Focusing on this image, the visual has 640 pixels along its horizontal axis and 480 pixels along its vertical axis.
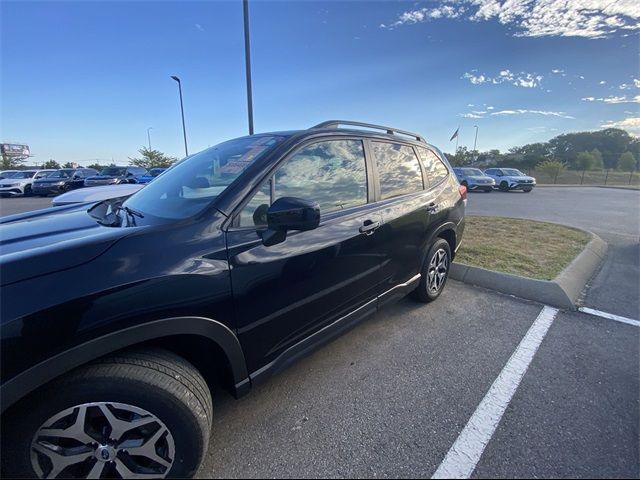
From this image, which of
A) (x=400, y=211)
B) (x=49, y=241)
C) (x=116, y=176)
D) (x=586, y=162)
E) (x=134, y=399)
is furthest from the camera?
(x=586, y=162)

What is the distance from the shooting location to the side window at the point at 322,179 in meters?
1.90

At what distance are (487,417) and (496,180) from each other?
22.5m

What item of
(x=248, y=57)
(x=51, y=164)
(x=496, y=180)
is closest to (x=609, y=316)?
(x=248, y=57)

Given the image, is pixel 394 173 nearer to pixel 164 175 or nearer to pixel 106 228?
pixel 164 175

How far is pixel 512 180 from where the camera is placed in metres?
20.2

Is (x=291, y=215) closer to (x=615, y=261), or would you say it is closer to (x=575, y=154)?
(x=615, y=261)

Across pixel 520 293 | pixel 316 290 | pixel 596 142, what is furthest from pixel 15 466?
pixel 596 142

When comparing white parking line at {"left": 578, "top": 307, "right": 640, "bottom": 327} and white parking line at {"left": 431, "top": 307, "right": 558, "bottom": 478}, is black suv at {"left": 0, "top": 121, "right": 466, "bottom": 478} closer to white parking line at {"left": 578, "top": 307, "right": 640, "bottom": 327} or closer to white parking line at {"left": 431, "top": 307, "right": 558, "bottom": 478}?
white parking line at {"left": 431, "top": 307, "right": 558, "bottom": 478}

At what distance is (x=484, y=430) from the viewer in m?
1.95

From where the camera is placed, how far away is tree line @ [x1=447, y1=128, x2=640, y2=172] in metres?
52.9

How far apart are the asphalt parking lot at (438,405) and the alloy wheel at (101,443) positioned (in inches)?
14.6

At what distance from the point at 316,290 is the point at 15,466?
1621 millimetres

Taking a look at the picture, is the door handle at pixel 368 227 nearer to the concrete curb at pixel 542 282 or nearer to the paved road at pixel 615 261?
the concrete curb at pixel 542 282

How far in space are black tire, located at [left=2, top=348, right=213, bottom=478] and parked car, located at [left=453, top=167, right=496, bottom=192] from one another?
21.0 meters
